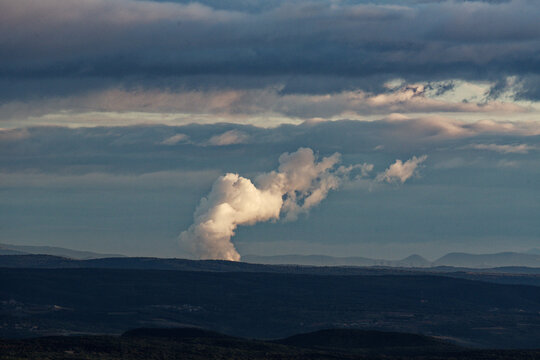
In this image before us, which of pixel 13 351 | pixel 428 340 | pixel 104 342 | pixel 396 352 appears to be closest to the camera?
pixel 13 351

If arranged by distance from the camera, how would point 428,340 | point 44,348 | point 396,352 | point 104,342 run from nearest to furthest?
point 44,348 < point 104,342 < point 396,352 < point 428,340

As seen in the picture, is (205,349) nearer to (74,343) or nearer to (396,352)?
(74,343)

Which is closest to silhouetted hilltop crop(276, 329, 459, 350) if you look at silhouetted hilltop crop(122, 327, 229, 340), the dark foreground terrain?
the dark foreground terrain

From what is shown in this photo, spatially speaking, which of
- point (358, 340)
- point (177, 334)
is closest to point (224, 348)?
point (177, 334)

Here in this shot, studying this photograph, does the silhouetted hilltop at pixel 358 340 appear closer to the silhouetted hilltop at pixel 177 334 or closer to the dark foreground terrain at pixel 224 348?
the dark foreground terrain at pixel 224 348

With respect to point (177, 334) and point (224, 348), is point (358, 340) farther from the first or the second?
point (224, 348)

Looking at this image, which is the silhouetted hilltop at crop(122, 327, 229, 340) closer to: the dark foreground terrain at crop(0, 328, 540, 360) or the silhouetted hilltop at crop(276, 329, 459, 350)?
the dark foreground terrain at crop(0, 328, 540, 360)

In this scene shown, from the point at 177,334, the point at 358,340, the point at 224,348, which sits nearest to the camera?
the point at 224,348

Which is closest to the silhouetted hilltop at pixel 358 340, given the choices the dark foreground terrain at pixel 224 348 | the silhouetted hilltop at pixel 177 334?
the dark foreground terrain at pixel 224 348

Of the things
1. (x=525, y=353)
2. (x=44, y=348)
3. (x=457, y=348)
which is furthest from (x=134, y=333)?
(x=525, y=353)
